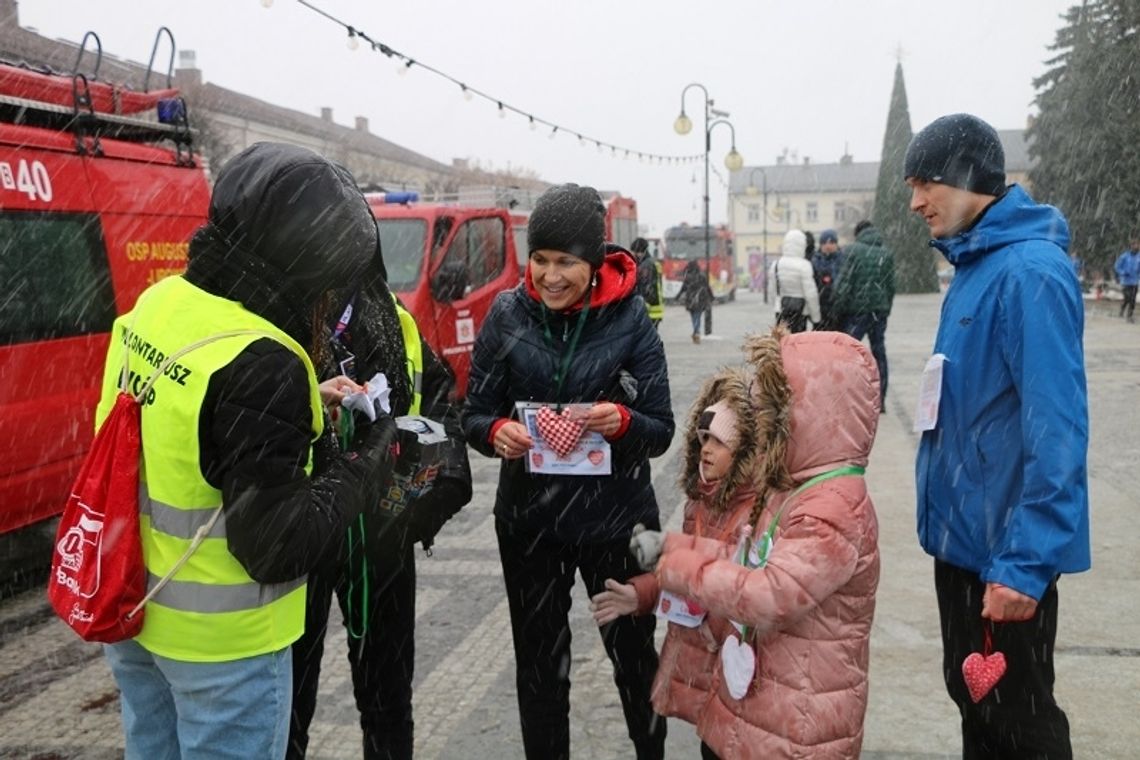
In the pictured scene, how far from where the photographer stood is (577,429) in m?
2.82

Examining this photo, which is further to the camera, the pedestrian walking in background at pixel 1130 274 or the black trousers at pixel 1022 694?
the pedestrian walking in background at pixel 1130 274

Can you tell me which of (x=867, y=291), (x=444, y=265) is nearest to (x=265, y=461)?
(x=444, y=265)

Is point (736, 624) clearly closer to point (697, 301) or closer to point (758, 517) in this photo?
point (758, 517)

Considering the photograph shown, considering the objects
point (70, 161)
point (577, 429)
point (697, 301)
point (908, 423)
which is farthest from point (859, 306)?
point (697, 301)

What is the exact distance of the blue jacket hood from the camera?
237cm

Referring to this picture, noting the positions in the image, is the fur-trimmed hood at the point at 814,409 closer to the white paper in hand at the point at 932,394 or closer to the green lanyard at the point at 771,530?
the green lanyard at the point at 771,530

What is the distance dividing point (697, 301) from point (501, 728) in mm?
16118

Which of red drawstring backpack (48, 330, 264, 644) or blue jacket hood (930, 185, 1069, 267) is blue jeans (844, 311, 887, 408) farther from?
red drawstring backpack (48, 330, 264, 644)

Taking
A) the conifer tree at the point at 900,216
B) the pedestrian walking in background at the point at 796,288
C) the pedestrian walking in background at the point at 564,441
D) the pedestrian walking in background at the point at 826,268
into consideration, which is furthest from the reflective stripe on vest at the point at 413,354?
the conifer tree at the point at 900,216

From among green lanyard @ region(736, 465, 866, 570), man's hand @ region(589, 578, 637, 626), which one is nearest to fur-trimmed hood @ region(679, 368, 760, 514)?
green lanyard @ region(736, 465, 866, 570)

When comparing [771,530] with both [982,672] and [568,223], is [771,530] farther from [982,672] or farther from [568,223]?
[568,223]

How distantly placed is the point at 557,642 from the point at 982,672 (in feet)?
3.82

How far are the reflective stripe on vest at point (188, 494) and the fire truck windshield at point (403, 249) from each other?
7.85 meters

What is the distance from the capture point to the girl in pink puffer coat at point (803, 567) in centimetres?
219
